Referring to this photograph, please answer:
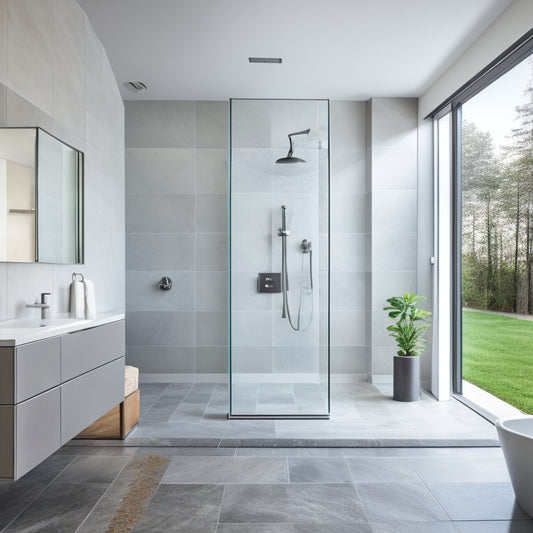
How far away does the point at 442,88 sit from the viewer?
13.2ft

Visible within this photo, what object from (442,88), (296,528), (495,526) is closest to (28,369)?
(296,528)

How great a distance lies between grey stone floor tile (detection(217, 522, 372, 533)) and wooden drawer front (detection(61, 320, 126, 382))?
963 mm

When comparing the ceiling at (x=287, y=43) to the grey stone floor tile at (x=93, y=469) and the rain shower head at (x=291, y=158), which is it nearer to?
the rain shower head at (x=291, y=158)

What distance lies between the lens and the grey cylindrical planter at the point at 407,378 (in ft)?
13.0

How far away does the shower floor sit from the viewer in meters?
3.08

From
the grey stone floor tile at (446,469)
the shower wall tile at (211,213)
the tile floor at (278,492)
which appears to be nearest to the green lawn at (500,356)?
the tile floor at (278,492)

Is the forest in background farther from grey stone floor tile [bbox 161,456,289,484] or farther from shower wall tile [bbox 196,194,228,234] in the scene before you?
shower wall tile [bbox 196,194,228,234]

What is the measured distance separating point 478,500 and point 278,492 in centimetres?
94

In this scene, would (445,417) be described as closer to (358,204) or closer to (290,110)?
(358,204)

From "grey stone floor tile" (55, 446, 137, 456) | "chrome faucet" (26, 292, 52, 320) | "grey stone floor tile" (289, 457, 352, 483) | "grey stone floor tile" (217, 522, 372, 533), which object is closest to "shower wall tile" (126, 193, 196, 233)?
"chrome faucet" (26, 292, 52, 320)

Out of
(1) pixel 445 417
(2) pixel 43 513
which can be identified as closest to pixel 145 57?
(2) pixel 43 513

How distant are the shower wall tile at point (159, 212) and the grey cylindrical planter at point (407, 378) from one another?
220 cm

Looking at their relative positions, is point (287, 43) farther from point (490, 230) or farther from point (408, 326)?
point (408, 326)

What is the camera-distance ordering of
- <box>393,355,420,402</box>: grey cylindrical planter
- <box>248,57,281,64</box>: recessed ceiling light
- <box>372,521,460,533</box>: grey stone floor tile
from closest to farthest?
<box>372,521,460,533</box>: grey stone floor tile, <box>248,57,281,64</box>: recessed ceiling light, <box>393,355,420,402</box>: grey cylindrical planter
